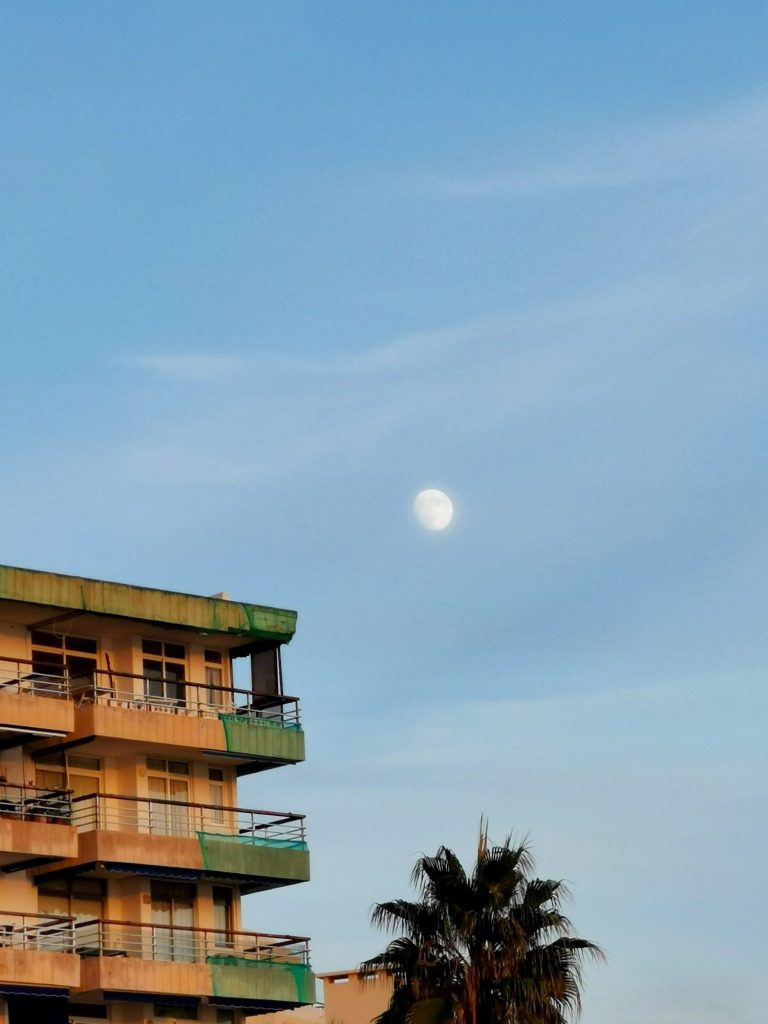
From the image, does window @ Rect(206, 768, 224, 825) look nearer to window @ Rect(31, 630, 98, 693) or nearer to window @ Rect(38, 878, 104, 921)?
window @ Rect(38, 878, 104, 921)

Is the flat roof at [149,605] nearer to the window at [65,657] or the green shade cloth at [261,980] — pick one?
the window at [65,657]

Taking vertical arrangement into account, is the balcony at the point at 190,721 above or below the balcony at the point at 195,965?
above

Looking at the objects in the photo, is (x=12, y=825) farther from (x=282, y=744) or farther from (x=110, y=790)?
(x=282, y=744)

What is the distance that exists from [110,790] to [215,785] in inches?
152

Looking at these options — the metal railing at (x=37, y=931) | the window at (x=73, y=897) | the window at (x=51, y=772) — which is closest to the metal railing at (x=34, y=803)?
the window at (x=51, y=772)

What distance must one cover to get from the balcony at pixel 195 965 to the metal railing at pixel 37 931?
63 centimetres

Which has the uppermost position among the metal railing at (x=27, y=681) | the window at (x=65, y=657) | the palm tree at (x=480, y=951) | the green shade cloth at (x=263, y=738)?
the window at (x=65, y=657)

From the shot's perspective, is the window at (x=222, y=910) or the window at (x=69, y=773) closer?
the window at (x=69, y=773)

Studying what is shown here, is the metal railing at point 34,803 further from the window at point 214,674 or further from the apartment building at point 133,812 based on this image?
the window at point 214,674

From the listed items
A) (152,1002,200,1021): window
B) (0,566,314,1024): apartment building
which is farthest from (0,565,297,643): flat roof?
(152,1002,200,1021): window

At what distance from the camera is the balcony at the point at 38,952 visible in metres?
56.0

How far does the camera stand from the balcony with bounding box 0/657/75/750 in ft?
193

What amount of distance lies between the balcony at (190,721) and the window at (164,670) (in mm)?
41

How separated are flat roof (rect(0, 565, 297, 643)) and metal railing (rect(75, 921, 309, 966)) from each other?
8679 mm
